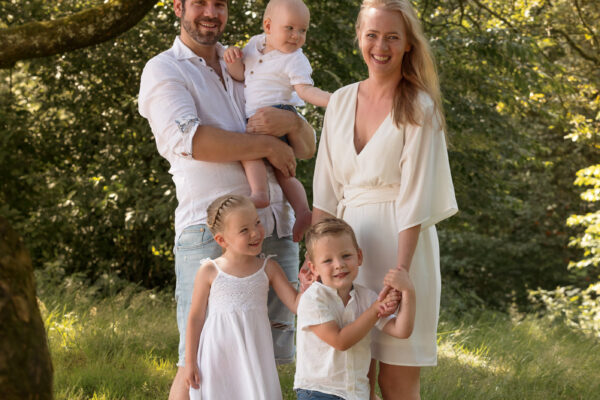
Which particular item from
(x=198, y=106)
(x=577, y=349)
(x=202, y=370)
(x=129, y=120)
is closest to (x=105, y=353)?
(x=202, y=370)

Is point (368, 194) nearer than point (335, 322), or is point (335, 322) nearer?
point (335, 322)

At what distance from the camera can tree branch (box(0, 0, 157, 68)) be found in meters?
4.74

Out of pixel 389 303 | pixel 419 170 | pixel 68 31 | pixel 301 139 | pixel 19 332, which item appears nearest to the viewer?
pixel 19 332

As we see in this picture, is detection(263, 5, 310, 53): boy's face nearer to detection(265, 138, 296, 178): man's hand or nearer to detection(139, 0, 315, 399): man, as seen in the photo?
detection(139, 0, 315, 399): man

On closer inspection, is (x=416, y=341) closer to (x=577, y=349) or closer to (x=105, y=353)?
(x=105, y=353)

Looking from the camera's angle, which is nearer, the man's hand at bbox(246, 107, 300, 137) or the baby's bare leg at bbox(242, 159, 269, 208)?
the baby's bare leg at bbox(242, 159, 269, 208)

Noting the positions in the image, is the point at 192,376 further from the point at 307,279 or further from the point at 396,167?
the point at 396,167

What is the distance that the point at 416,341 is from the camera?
2586 mm

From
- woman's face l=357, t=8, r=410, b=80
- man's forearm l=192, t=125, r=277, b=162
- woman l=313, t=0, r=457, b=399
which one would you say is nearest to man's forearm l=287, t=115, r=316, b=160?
man's forearm l=192, t=125, r=277, b=162

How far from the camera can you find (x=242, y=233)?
8.86 ft

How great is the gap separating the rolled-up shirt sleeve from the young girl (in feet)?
0.89

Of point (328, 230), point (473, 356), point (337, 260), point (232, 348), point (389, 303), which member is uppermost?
point (328, 230)

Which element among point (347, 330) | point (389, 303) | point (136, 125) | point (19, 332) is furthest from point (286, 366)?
point (136, 125)

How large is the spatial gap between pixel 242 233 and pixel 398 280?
0.62 meters
